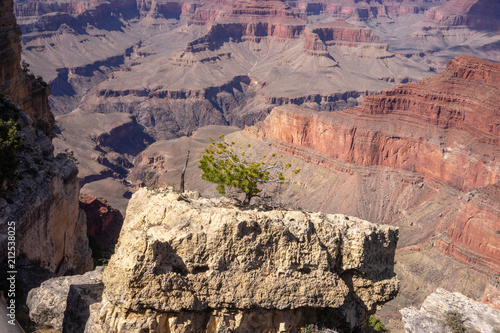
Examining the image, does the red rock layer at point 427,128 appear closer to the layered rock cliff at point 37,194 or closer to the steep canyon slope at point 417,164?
the steep canyon slope at point 417,164

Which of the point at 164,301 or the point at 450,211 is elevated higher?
the point at 164,301

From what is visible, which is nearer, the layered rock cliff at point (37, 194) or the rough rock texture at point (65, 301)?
the rough rock texture at point (65, 301)

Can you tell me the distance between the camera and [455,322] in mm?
26797

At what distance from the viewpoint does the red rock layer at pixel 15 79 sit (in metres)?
42.2

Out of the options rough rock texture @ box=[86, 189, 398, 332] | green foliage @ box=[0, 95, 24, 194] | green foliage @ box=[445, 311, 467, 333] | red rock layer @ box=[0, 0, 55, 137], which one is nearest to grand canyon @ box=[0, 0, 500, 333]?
rough rock texture @ box=[86, 189, 398, 332]

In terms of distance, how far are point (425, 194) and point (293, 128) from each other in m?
28.8

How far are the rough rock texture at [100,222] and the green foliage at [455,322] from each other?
40492mm

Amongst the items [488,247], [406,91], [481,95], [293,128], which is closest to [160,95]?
[293,128]

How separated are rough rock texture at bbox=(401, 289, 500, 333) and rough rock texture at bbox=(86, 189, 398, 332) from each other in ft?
34.9

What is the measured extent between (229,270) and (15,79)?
3799 centimetres

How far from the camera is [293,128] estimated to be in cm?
8988

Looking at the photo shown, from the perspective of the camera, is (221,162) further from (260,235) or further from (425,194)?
(425,194)

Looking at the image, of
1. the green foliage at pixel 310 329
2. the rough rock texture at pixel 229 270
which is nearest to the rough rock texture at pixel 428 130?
the rough rock texture at pixel 229 270

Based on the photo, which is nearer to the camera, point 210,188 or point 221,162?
point 221,162
